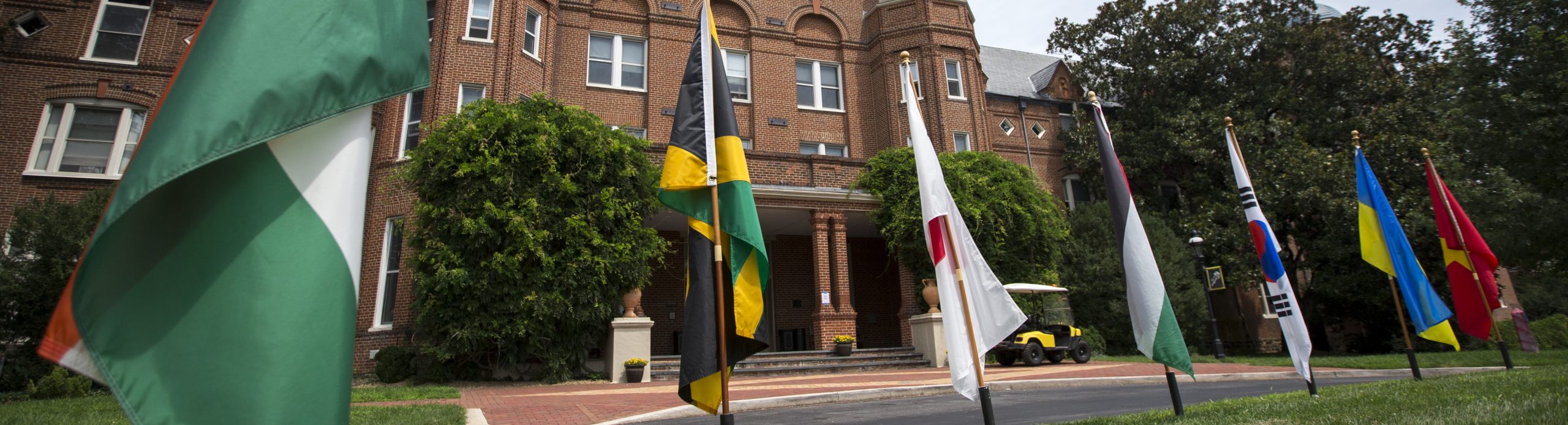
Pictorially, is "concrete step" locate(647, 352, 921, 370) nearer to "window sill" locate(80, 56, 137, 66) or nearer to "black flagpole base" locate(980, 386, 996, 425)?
"black flagpole base" locate(980, 386, 996, 425)

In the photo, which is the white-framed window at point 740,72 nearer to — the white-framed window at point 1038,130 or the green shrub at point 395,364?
the white-framed window at point 1038,130

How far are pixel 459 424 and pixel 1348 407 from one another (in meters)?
7.34

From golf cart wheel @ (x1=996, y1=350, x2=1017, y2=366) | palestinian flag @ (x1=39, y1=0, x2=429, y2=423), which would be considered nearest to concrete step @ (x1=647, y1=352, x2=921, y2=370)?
golf cart wheel @ (x1=996, y1=350, x2=1017, y2=366)

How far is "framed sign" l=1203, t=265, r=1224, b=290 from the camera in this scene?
19.1 m

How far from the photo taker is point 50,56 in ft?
57.7

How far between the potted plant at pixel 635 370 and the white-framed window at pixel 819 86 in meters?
11.7

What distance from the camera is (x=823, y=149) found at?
23.4m

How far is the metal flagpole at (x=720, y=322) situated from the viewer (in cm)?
416

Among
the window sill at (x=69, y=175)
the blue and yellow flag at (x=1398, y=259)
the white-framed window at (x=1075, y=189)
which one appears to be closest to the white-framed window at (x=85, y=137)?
the window sill at (x=69, y=175)

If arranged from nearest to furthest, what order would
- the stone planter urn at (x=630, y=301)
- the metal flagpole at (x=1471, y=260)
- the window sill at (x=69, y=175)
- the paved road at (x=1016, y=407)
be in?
the paved road at (x=1016, y=407) → the metal flagpole at (x=1471, y=260) → the stone planter urn at (x=630, y=301) → the window sill at (x=69, y=175)

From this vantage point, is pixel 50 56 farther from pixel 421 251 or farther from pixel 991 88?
pixel 991 88

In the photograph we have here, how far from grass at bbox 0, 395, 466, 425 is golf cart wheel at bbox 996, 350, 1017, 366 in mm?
11776

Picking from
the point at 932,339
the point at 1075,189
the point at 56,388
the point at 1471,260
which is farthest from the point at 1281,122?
the point at 56,388

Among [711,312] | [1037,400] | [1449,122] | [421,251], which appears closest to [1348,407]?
[1037,400]
